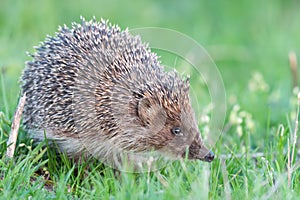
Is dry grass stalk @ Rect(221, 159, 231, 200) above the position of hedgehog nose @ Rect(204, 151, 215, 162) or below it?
below

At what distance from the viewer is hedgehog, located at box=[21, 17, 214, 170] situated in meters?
5.97

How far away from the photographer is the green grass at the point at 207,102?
5176mm

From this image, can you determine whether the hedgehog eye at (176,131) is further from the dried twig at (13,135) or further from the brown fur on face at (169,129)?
the dried twig at (13,135)

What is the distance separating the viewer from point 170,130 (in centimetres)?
599

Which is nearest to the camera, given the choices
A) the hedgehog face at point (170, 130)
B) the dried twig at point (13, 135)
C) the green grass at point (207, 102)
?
the green grass at point (207, 102)

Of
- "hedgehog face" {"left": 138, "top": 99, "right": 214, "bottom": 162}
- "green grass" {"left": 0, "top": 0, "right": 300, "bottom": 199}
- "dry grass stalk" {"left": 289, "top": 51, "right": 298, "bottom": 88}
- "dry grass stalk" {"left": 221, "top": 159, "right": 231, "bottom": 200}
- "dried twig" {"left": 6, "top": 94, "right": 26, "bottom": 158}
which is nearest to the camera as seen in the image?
"dry grass stalk" {"left": 221, "top": 159, "right": 231, "bottom": 200}

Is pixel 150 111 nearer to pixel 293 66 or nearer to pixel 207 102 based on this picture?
pixel 207 102

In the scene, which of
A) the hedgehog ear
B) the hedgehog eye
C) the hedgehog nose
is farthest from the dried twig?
the hedgehog nose

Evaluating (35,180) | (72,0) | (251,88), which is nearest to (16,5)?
(72,0)

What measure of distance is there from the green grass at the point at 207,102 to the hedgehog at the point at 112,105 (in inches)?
8.3

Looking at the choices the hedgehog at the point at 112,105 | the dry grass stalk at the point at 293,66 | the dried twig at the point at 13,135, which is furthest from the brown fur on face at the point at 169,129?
the dry grass stalk at the point at 293,66

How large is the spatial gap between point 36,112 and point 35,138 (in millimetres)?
275

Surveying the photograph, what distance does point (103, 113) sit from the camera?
6.07m

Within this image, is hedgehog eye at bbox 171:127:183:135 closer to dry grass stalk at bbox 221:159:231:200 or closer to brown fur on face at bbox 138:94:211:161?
brown fur on face at bbox 138:94:211:161
